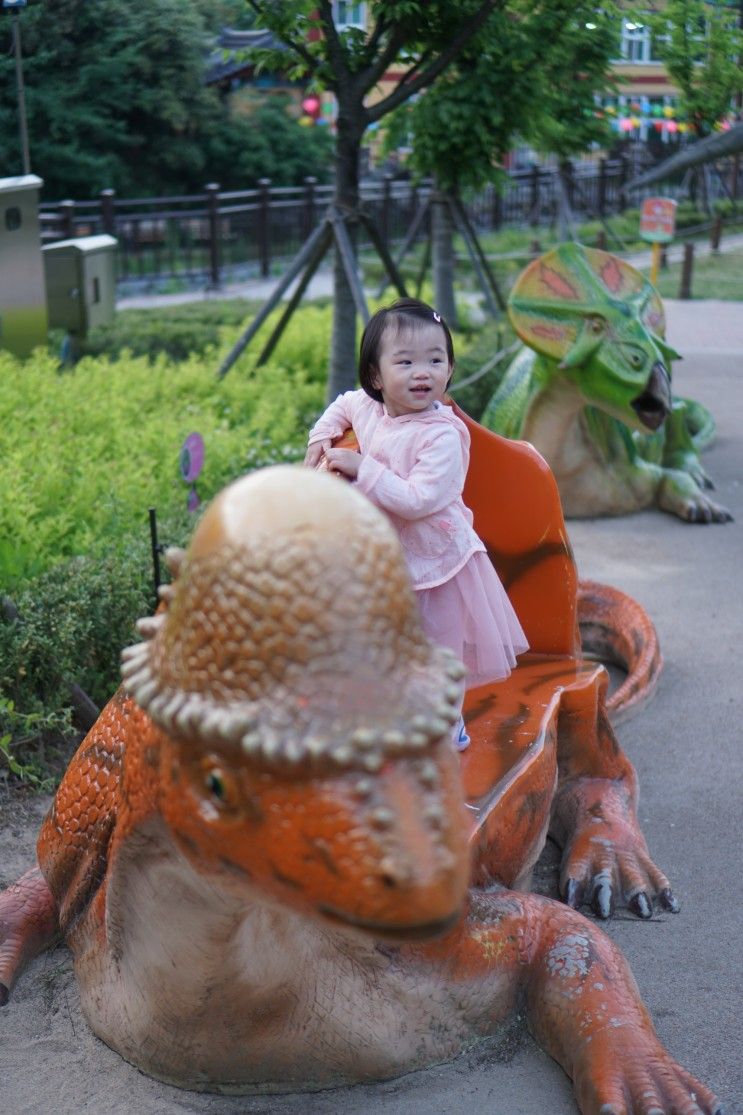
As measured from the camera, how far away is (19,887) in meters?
2.41

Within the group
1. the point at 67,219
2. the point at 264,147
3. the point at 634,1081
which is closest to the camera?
the point at 634,1081

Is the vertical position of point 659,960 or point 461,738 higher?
point 461,738

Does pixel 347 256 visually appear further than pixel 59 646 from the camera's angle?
Yes

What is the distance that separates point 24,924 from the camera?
236 centimetres

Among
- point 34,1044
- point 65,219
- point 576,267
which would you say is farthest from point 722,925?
point 65,219

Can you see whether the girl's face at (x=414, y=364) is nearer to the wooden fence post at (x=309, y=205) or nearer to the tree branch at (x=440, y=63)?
the tree branch at (x=440, y=63)

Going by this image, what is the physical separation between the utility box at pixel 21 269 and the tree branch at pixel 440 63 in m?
1.92

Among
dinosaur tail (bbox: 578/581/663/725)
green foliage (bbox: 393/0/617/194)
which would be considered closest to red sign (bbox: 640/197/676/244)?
green foliage (bbox: 393/0/617/194)

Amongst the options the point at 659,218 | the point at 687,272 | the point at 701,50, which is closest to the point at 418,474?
the point at 701,50

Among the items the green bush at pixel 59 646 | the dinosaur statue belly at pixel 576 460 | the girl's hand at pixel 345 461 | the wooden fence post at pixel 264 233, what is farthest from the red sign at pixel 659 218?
the girl's hand at pixel 345 461

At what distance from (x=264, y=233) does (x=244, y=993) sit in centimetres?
1415

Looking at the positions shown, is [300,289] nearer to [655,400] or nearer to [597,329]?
[597,329]

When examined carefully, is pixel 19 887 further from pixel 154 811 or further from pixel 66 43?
pixel 66 43

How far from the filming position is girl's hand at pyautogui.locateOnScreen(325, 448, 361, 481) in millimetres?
2195
